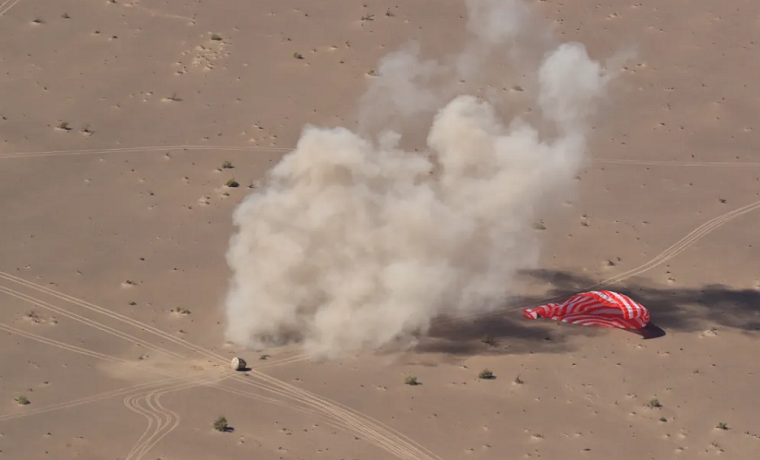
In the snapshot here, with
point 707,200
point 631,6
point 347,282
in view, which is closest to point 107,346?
point 347,282


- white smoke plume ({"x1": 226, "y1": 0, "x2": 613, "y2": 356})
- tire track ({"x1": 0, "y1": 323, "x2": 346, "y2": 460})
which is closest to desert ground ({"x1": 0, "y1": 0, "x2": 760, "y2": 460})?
tire track ({"x1": 0, "y1": 323, "x2": 346, "y2": 460})

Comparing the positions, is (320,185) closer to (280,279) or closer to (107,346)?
(280,279)

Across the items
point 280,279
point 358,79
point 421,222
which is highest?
point 358,79

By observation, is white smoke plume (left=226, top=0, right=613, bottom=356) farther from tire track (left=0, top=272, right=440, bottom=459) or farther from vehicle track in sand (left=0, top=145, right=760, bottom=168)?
vehicle track in sand (left=0, top=145, right=760, bottom=168)

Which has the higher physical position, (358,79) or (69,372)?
(358,79)

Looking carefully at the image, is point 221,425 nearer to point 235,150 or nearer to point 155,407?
point 155,407

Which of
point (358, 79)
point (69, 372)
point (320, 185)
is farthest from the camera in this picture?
point (358, 79)

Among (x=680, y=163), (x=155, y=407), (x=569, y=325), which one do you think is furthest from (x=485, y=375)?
(x=680, y=163)

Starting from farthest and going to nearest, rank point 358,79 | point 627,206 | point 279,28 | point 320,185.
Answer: point 279,28
point 358,79
point 627,206
point 320,185
